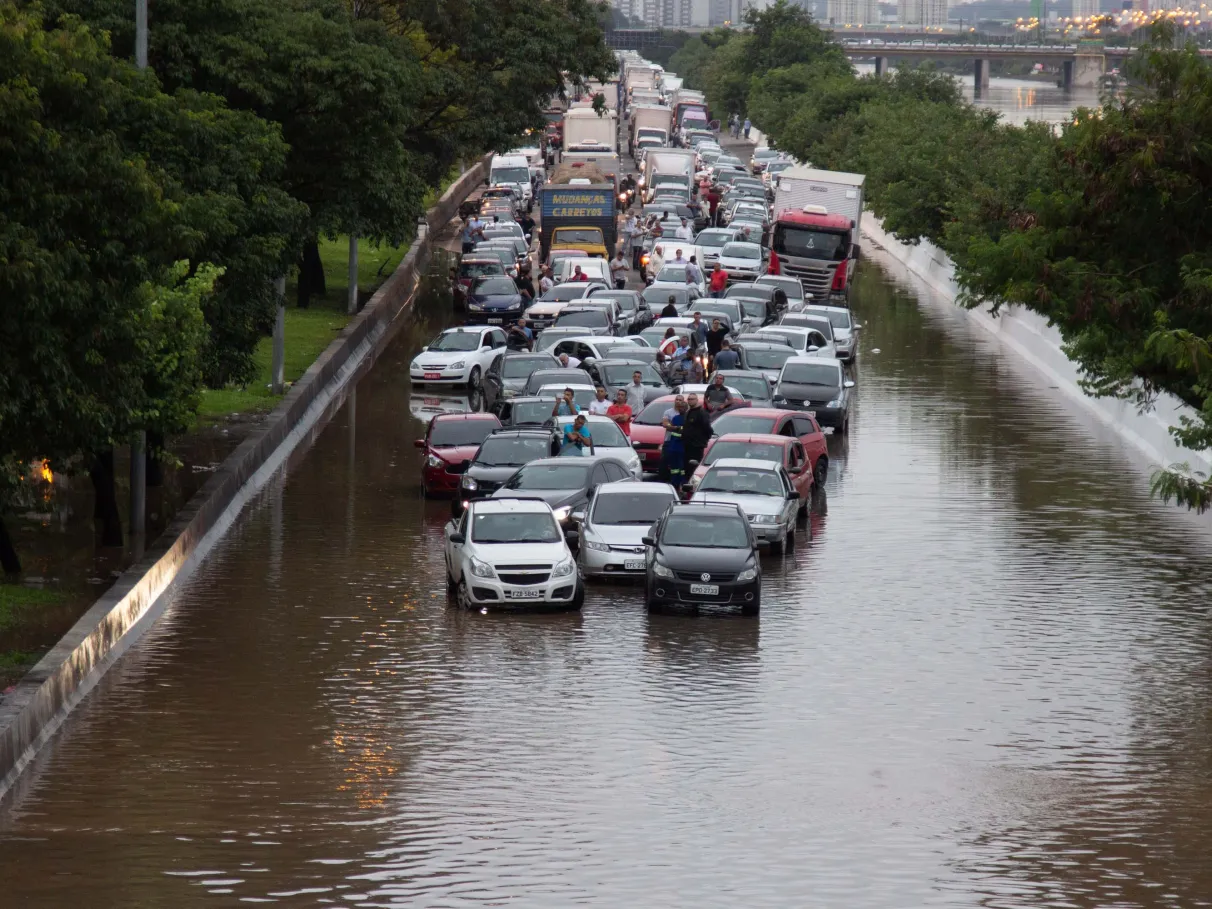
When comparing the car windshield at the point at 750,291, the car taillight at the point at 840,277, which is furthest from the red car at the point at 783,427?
the car taillight at the point at 840,277

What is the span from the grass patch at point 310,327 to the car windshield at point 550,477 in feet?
23.0

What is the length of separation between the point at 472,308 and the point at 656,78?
415 ft

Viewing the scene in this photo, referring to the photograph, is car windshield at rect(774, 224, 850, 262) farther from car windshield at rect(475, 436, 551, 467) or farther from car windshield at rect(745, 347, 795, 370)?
car windshield at rect(475, 436, 551, 467)

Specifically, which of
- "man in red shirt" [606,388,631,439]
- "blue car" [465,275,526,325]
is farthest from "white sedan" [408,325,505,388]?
"man in red shirt" [606,388,631,439]

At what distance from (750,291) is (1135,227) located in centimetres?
2791

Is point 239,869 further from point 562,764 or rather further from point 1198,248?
point 1198,248

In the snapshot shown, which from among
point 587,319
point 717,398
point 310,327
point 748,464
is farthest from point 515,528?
point 310,327

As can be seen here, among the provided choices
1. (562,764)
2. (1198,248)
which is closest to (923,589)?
(1198,248)

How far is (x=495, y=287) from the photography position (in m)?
55.8

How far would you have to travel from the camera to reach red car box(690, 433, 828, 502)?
3134 cm

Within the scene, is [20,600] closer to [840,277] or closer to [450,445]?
[450,445]

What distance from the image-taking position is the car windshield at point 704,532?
2523 centimetres

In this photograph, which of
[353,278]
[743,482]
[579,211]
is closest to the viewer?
[743,482]

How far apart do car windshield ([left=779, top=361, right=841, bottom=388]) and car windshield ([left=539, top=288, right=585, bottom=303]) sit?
577 inches
